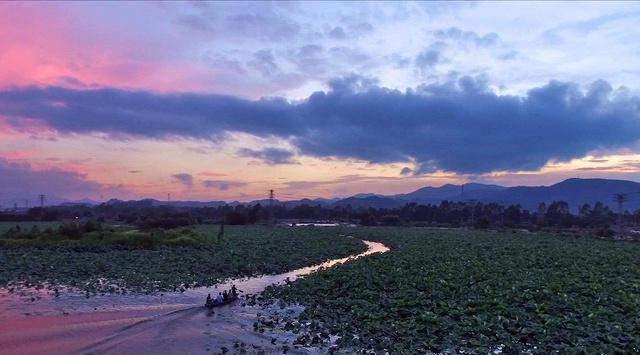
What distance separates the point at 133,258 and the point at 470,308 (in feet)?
69.4

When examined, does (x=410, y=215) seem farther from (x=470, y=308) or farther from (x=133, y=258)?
(x=470, y=308)

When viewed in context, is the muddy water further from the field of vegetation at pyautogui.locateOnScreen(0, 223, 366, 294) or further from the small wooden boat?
the field of vegetation at pyautogui.locateOnScreen(0, 223, 366, 294)

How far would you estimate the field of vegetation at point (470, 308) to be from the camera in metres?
12.0

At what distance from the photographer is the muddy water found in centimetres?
1266

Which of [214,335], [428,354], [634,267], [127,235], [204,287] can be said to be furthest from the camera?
[127,235]

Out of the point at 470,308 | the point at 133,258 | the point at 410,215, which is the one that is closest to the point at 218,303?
the point at 470,308

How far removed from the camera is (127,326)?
48.1 ft

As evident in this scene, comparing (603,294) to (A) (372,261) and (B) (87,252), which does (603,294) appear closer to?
(A) (372,261)

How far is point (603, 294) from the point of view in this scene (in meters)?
17.0

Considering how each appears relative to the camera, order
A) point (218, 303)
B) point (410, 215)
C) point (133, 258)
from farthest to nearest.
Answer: point (410, 215) → point (133, 258) → point (218, 303)

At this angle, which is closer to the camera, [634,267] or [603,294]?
[603,294]

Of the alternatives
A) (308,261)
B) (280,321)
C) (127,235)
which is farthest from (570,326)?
(127,235)

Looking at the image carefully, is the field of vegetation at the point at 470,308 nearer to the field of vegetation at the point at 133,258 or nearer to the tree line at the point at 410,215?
the field of vegetation at the point at 133,258

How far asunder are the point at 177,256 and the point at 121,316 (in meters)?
15.1
